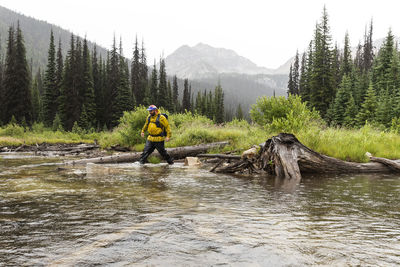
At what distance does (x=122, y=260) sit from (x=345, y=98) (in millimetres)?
44325

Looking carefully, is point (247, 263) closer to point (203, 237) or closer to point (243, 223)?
point (203, 237)

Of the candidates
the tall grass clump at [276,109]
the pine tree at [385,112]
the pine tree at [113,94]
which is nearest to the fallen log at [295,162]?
the tall grass clump at [276,109]

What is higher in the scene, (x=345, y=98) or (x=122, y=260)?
(x=345, y=98)

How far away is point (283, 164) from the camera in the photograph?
27.7 feet

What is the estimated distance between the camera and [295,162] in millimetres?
8484

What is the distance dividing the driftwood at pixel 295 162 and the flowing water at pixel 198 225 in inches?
62.7

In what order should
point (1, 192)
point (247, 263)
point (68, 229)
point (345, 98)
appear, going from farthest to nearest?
point (345, 98), point (1, 192), point (68, 229), point (247, 263)

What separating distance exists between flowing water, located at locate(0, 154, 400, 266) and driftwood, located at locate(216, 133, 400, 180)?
1593mm

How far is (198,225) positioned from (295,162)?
5371mm

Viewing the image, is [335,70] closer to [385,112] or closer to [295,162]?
[385,112]

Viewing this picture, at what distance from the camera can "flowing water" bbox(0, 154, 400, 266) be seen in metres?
2.85

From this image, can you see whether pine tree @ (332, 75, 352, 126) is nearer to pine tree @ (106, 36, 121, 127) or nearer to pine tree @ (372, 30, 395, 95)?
pine tree @ (372, 30, 395, 95)

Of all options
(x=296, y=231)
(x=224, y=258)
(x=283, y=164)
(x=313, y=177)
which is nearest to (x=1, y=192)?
(x=224, y=258)

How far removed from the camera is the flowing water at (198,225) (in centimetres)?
285
